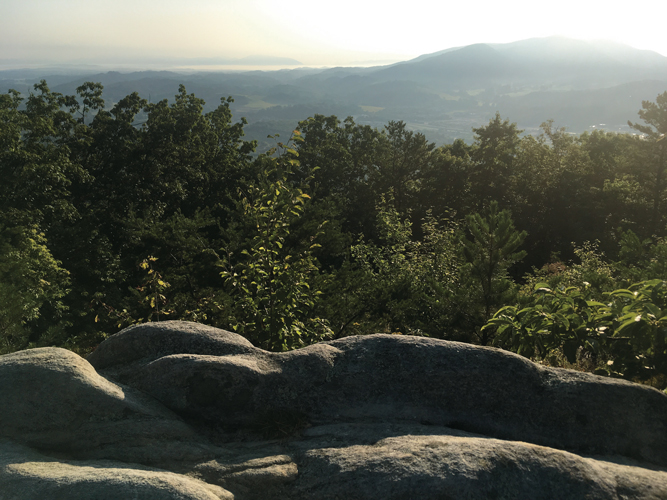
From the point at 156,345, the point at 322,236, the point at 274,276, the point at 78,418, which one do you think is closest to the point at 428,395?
the point at 156,345

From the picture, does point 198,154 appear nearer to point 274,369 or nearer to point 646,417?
point 274,369

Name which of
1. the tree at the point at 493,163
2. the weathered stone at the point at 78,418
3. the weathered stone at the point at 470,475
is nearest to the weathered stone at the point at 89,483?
the weathered stone at the point at 78,418

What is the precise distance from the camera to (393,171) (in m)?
47.6

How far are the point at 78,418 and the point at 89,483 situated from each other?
117cm

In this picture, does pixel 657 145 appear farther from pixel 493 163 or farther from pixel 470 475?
pixel 470 475

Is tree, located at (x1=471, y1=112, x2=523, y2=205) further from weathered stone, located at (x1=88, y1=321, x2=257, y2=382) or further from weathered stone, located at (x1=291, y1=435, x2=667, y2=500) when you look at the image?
weathered stone, located at (x1=291, y1=435, x2=667, y2=500)

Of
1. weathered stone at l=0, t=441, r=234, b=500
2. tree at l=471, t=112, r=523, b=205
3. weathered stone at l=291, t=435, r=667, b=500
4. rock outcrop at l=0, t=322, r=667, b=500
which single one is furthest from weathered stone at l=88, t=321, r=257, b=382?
tree at l=471, t=112, r=523, b=205

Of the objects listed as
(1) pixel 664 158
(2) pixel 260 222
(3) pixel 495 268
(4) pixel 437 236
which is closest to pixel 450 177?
(1) pixel 664 158

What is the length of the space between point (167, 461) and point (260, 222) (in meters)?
4.86

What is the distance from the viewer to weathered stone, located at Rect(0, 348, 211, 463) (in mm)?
4320

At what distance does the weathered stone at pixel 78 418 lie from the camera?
14.2ft

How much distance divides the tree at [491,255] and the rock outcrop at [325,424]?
5364 mm

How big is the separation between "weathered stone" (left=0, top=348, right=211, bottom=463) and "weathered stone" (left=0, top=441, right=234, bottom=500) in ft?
1.18

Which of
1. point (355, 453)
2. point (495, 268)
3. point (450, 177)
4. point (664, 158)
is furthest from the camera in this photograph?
point (450, 177)
